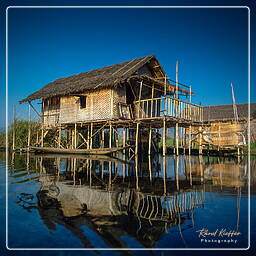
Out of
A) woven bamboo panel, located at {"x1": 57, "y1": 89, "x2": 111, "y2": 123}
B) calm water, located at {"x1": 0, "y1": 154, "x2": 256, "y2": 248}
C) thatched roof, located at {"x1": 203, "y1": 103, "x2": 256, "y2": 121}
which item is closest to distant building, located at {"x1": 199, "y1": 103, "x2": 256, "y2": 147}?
thatched roof, located at {"x1": 203, "y1": 103, "x2": 256, "y2": 121}

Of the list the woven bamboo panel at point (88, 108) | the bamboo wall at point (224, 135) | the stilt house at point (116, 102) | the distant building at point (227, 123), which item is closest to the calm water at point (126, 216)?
the stilt house at point (116, 102)

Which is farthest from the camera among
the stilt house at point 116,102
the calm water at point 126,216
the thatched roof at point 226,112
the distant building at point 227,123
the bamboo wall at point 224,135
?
the thatched roof at point 226,112

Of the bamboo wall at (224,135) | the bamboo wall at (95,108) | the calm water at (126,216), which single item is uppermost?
the bamboo wall at (95,108)

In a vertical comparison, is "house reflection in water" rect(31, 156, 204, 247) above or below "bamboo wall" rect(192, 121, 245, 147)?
below

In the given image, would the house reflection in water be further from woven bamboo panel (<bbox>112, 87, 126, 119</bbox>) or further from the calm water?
woven bamboo panel (<bbox>112, 87, 126, 119</bbox>)

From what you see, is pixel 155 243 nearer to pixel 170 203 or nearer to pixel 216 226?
pixel 216 226

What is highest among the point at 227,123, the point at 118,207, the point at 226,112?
the point at 226,112

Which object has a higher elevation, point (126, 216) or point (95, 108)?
point (95, 108)

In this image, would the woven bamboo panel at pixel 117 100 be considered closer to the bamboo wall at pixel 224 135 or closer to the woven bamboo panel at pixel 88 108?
the woven bamboo panel at pixel 88 108

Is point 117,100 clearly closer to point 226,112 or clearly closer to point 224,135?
point 224,135

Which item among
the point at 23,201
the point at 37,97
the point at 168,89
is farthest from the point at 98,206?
the point at 37,97

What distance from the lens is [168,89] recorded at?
17672mm

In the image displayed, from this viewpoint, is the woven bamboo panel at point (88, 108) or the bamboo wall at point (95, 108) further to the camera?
the woven bamboo panel at point (88, 108)

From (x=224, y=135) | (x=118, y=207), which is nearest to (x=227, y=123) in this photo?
(x=224, y=135)
